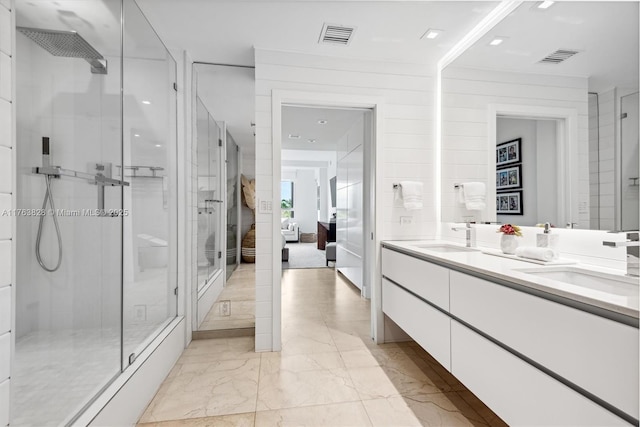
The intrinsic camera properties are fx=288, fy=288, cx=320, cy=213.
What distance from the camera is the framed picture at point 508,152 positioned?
1.85 m

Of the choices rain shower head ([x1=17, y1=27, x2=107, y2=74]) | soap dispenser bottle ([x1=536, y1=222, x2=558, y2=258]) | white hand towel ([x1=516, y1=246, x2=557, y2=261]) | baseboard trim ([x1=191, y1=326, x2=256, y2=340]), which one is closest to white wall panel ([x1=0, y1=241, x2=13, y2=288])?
rain shower head ([x1=17, y1=27, x2=107, y2=74])

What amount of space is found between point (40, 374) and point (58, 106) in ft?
4.45

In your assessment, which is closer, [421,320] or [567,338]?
[567,338]

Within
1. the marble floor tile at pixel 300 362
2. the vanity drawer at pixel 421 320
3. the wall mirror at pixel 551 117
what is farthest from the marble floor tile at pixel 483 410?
the wall mirror at pixel 551 117

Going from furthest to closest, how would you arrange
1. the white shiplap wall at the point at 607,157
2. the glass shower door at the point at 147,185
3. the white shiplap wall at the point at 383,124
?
the white shiplap wall at the point at 383,124 → the glass shower door at the point at 147,185 → the white shiplap wall at the point at 607,157

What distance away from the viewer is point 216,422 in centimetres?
152

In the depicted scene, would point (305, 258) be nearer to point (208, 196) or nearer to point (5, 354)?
point (208, 196)

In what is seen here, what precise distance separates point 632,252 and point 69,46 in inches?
111

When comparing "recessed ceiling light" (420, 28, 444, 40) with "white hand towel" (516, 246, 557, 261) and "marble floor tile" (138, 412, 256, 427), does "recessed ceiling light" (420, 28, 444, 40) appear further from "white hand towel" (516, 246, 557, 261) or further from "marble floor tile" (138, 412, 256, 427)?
"marble floor tile" (138, 412, 256, 427)

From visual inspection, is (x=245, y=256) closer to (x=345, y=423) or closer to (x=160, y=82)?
(x=160, y=82)

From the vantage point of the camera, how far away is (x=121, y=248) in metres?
1.74

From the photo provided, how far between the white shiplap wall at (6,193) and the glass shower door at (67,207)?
24cm

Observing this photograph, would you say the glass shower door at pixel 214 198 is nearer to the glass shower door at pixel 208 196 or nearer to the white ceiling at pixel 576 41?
the glass shower door at pixel 208 196

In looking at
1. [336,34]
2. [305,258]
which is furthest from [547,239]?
[305,258]
